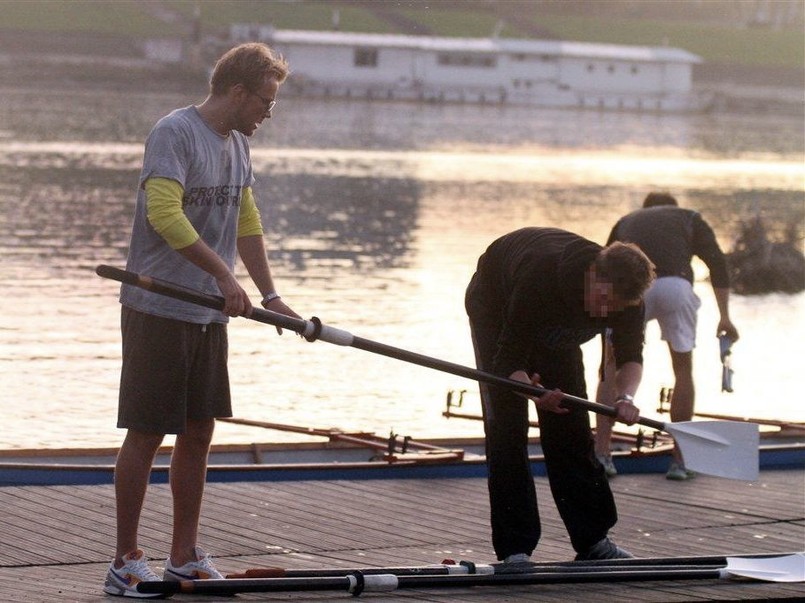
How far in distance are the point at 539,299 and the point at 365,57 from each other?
8712 cm

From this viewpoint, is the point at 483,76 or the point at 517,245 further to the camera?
the point at 483,76

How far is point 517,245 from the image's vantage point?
6391 millimetres

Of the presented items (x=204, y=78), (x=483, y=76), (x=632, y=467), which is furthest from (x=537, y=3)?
(x=632, y=467)

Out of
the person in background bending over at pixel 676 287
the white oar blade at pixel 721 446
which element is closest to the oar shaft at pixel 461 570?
the white oar blade at pixel 721 446

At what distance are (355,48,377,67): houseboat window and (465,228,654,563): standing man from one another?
86059 mm

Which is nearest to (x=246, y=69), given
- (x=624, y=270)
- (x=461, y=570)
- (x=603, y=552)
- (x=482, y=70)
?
(x=624, y=270)

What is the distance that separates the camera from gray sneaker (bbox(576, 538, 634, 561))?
673cm

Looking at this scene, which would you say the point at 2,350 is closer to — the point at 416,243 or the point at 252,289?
the point at 252,289

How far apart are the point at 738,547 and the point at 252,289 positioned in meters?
14.3

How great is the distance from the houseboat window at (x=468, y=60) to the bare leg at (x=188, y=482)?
8906 centimetres

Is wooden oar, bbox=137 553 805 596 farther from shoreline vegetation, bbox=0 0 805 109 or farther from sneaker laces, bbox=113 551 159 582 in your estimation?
shoreline vegetation, bbox=0 0 805 109

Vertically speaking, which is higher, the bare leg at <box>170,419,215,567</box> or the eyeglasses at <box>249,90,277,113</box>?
the eyeglasses at <box>249,90,277,113</box>

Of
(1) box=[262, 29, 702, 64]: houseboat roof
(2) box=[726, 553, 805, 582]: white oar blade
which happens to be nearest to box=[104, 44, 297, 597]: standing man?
(2) box=[726, 553, 805, 582]: white oar blade

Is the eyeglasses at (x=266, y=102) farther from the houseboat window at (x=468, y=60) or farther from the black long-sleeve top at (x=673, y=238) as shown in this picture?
the houseboat window at (x=468, y=60)
